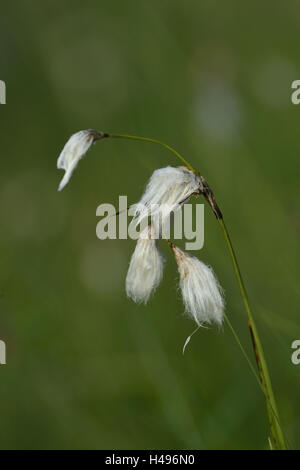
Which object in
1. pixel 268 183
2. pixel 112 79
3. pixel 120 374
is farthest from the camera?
pixel 112 79

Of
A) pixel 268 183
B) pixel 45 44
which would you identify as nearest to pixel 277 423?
pixel 268 183

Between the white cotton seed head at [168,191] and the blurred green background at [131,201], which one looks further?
the blurred green background at [131,201]

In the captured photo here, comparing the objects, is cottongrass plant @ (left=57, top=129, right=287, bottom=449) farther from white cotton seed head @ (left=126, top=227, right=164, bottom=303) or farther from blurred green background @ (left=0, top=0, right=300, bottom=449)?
blurred green background @ (left=0, top=0, right=300, bottom=449)

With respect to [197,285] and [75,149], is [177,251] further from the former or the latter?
[75,149]

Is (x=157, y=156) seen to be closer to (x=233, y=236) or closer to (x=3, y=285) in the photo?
(x=233, y=236)

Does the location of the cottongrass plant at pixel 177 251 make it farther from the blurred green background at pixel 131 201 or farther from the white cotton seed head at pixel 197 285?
the blurred green background at pixel 131 201

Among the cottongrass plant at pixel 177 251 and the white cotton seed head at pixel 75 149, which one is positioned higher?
the white cotton seed head at pixel 75 149

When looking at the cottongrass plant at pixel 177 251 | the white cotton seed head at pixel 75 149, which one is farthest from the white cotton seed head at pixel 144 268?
the white cotton seed head at pixel 75 149
